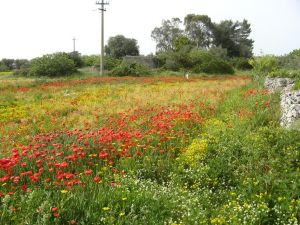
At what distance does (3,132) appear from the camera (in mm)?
10812

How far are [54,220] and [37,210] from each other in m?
0.28

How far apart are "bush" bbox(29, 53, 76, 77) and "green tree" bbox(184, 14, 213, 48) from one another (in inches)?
1194

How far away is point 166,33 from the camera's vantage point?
72.4 m

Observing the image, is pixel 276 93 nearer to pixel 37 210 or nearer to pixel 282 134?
pixel 282 134

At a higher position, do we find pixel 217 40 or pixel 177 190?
pixel 217 40

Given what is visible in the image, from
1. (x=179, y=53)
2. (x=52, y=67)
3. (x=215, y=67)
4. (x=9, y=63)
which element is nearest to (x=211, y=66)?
(x=215, y=67)

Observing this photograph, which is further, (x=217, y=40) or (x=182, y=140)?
(x=217, y=40)

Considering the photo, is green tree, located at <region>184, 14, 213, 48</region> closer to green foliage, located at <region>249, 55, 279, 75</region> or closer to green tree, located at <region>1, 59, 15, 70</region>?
green tree, located at <region>1, 59, 15, 70</region>

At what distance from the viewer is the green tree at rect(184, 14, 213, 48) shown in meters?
65.2

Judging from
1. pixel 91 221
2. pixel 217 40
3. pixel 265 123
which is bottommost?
pixel 91 221

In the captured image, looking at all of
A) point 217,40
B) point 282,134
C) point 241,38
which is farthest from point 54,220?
point 241,38

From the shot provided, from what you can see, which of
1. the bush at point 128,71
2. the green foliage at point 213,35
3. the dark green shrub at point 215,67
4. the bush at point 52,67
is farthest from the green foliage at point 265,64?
the green foliage at point 213,35

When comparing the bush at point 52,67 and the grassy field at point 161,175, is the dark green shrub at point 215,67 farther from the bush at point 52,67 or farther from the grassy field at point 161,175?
the grassy field at point 161,175

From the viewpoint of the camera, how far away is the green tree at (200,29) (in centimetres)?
6519
